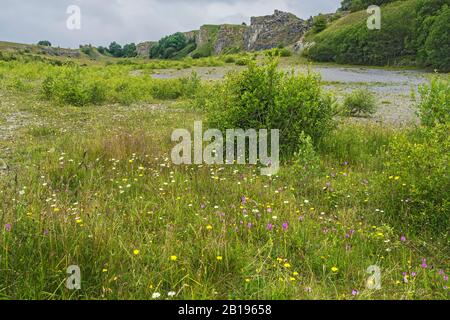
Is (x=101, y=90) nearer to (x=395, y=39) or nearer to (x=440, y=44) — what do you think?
(x=440, y=44)

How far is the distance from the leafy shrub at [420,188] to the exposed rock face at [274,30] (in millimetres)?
103919

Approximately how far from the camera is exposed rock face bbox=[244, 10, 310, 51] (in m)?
106

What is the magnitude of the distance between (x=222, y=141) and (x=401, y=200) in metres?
4.14

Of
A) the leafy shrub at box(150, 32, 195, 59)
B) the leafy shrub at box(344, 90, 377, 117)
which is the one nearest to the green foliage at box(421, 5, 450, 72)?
the leafy shrub at box(344, 90, 377, 117)

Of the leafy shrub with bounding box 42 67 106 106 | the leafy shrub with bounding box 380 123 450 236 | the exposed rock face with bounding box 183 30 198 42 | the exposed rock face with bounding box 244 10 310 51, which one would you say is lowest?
the leafy shrub with bounding box 380 123 450 236

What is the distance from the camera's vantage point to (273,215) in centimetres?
511

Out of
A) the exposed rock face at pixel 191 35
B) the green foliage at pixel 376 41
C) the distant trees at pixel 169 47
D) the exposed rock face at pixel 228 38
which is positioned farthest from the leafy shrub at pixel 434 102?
the exposed rock face at pixel 191 35

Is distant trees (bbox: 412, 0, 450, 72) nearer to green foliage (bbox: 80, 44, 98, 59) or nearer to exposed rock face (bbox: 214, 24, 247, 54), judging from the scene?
exposed rock face (bbox: 214, 24, 247, 54)

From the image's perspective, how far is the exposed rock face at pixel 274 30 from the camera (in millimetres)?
106188

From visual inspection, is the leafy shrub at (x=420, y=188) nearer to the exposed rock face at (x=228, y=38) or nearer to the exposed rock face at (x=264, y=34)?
the exposed rock face at (x=264, y=34)

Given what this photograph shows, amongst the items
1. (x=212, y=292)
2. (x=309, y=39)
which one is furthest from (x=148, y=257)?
(x=309, y=39)

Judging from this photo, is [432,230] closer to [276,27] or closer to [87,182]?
[87,182]

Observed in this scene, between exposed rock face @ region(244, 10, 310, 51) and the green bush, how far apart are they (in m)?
Answer: 100

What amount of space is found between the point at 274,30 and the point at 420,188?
384ft
